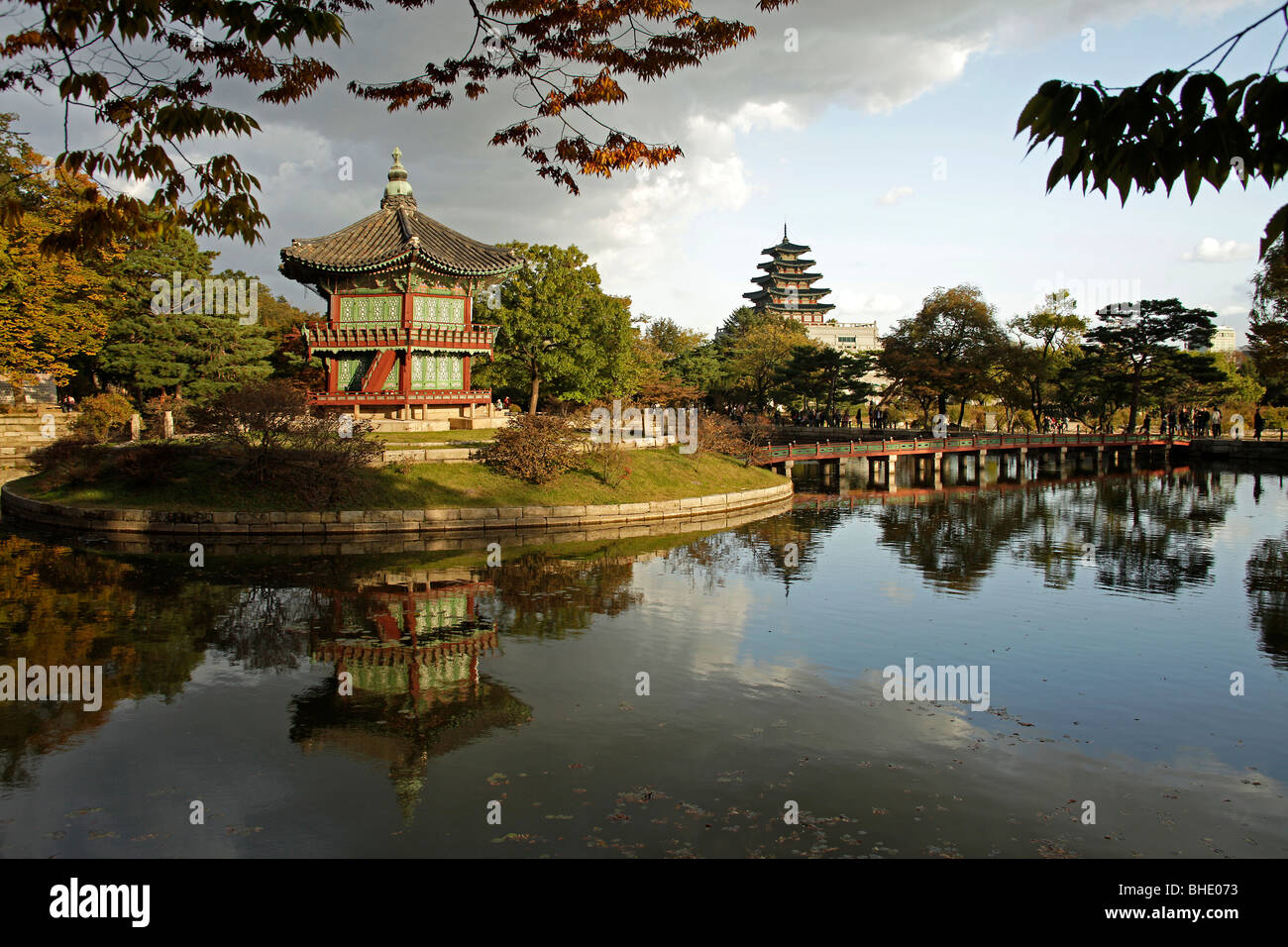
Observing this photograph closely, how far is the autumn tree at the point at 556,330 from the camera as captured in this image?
4481 centimetres

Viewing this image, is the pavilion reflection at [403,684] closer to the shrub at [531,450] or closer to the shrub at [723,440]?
the shrub at [531,450]

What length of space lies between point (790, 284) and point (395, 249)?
90.0 m

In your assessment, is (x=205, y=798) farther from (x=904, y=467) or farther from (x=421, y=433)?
(x=904, y=467)

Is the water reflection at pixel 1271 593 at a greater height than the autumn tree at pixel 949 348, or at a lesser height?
lesser

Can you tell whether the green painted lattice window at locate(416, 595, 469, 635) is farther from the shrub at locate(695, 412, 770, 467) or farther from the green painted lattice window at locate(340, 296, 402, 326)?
the green painted lattice window at locate(340, 296, 402, 326)

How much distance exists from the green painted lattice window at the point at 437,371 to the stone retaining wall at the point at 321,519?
14.0m

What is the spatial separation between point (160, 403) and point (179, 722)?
92.6ft

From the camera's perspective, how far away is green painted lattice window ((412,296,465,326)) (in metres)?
37.9

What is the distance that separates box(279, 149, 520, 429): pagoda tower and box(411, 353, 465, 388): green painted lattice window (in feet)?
0.16

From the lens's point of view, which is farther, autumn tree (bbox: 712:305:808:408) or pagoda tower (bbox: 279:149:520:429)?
autumn tree (bbox: 712:305:808:408)

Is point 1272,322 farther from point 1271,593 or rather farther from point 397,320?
point 397,320

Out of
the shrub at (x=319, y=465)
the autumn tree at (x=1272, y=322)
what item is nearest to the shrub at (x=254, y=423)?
the shrub at (x=319, y=465)

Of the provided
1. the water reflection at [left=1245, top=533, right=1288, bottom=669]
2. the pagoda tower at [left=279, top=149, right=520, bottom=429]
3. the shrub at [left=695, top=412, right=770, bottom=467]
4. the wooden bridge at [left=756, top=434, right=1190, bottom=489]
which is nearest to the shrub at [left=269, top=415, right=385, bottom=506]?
the pagoda tower at [left=279, top=149, right=520, bottom=429]

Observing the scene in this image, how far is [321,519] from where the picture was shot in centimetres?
2388
